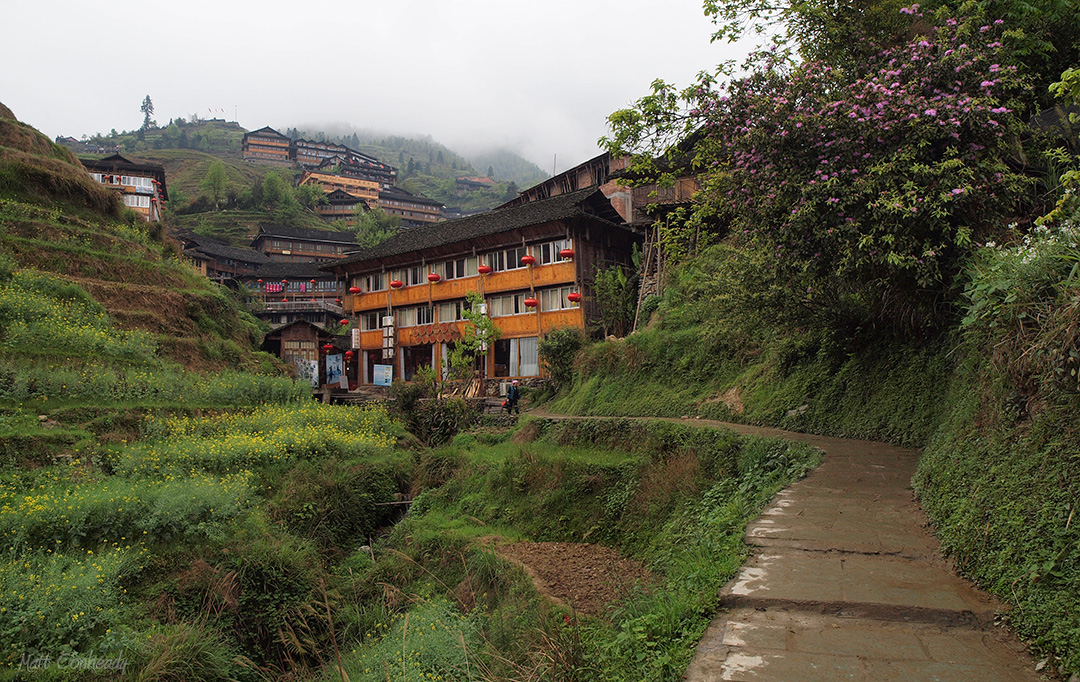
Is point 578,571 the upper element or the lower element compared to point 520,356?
lower

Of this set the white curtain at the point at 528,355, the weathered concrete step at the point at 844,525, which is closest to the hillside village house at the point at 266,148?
the white curtain at the point at 528,355

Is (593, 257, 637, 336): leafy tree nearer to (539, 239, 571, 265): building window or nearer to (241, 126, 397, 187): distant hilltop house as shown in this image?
(539, 239, 571, 265): building window

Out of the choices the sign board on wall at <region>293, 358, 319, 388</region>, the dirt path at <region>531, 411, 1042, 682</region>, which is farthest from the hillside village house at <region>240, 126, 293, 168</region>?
the dirt path at <region>531, 411, 1042, 682</region>

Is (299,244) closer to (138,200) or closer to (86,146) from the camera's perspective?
(138,200)

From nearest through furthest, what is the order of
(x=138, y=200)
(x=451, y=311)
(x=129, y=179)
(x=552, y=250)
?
1. (x=552, y=250)
2. (x=451, y=311)
3. (x=138, y=200)
4. (x=129, y=179)

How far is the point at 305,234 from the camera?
64.2 metres

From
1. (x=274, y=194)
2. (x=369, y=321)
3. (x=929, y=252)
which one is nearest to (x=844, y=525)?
(x=929, y=252)

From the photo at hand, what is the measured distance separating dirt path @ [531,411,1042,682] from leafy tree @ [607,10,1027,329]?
3.43 metres

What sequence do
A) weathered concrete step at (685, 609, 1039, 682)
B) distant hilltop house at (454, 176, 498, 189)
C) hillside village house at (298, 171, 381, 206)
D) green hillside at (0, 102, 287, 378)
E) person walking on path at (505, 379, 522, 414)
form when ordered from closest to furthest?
1. weathered concrete step at (685, 609, 1039, 682)
2. green hillside at (0, 102, 287, 378)
3. person walking on path at (505, 379, 522, 414)
4. hillside village house at (298, 171, 381, 206)
5. distant hilltop house at (454, 176, 498, 189)

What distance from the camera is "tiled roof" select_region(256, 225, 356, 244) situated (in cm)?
6253

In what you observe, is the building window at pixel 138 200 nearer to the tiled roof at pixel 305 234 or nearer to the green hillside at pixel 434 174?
the tiled roof at pixel 305 234

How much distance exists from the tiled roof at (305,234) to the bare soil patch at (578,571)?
2332 inches

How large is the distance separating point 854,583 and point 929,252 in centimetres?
456

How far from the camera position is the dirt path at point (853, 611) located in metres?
3.47
